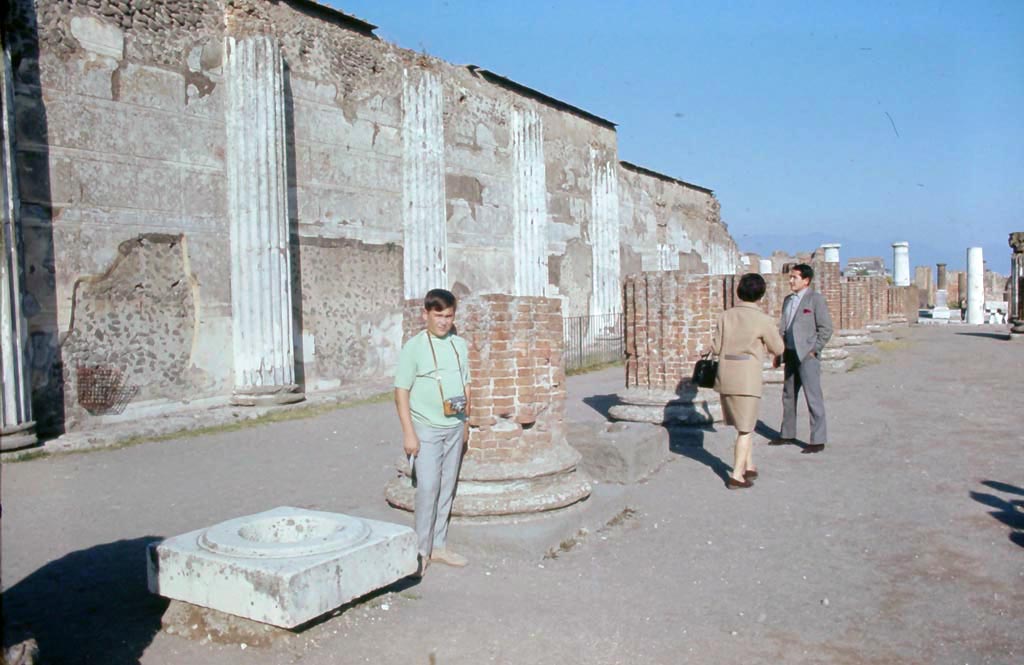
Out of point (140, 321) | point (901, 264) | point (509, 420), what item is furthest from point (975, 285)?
point (509, 420)

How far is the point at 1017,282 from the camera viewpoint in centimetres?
2241

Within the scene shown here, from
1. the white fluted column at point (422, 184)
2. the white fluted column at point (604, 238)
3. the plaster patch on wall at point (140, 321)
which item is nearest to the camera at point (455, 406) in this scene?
the plaster patch on wall at point (140, 321)

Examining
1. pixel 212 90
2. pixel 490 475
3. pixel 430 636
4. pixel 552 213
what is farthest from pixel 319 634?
pixel 552 213

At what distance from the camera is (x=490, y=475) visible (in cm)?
525

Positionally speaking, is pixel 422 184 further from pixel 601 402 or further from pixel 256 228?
pixel 601 402

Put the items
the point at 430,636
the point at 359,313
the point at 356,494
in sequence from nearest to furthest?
the point at 430,636 → the point at 356,494 → the point at 359,313

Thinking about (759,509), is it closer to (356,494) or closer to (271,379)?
(356,494)

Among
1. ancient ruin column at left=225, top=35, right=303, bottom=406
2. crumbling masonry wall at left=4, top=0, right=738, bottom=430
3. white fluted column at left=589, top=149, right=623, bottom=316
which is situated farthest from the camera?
white fluted column at left=589, top=149, right=623, bottom=316

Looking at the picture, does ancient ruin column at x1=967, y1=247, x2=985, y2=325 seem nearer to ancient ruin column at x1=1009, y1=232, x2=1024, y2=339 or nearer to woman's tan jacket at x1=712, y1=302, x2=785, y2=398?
ancient ruin column at x1=1009, y1=232, x2=1024, y2=339

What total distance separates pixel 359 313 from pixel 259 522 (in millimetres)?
8816

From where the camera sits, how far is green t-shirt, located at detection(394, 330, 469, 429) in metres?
4.45

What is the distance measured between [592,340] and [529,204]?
152 inches

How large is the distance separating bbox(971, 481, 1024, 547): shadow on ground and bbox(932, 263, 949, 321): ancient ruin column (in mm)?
35065

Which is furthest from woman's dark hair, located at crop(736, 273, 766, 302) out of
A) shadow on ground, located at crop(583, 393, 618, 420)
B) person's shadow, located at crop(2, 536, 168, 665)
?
person's shadow, located at crop(2, 536, 168, 665)
